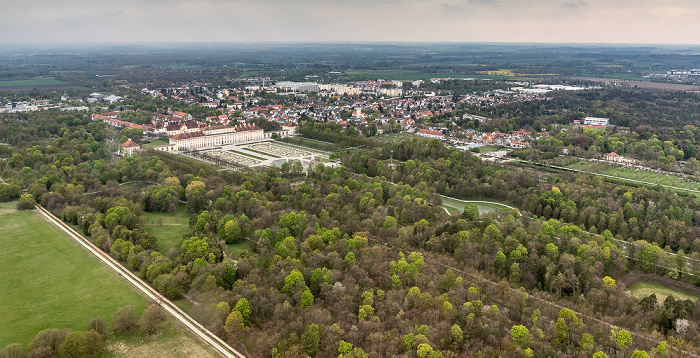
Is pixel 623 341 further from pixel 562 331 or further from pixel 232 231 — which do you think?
pixel 232 231

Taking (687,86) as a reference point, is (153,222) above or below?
below

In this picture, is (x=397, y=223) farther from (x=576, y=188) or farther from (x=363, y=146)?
(x=363, y=146)

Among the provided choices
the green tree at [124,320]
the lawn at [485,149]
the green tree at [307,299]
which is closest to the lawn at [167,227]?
the green tree at [124,320]

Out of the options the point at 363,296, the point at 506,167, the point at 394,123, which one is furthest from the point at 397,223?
the point at 394,123

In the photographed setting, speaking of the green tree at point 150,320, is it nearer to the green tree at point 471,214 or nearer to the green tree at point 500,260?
the green tree at point 500,260

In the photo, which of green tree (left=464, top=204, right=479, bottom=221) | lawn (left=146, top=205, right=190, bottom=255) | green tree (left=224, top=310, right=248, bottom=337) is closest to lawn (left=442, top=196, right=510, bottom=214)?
green tree (left=464, top=204, right=479, bottom=221)

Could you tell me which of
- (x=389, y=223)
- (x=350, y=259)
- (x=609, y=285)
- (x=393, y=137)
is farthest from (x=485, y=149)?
(x=350, y=259)
